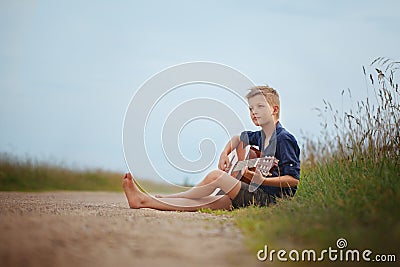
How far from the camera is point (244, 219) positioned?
11.0 ft

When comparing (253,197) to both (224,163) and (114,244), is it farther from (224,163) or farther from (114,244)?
(114,244)

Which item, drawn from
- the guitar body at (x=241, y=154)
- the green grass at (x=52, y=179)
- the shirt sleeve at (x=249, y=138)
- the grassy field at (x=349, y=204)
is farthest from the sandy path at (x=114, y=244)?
the green grass at (x=52, y=179)

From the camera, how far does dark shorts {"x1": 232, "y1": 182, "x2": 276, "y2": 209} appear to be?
431 cm

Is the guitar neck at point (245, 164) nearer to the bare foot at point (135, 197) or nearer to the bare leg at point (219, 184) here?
the bare leg at point (219, 184)

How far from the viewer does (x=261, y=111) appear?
174 inches

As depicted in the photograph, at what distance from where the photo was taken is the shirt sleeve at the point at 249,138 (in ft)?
15.3

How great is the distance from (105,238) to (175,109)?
2829 mm

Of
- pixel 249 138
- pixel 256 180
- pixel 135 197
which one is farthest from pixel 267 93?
pixel 135 197

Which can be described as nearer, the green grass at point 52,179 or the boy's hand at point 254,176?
the boy's hand at point 254,176

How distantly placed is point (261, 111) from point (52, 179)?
5.05 metres

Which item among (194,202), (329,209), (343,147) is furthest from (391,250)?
(343,147)

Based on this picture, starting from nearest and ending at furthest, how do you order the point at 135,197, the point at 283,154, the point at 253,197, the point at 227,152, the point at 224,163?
the point at 283,154, the point at 253,197, the point at 135,197, the point at 224,163, the point at 227,152

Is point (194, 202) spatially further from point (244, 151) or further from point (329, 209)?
point (329, 209)

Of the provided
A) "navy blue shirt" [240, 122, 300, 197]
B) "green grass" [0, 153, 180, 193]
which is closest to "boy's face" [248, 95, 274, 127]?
"navy blue shirt" [240, 122, 300, 197]
